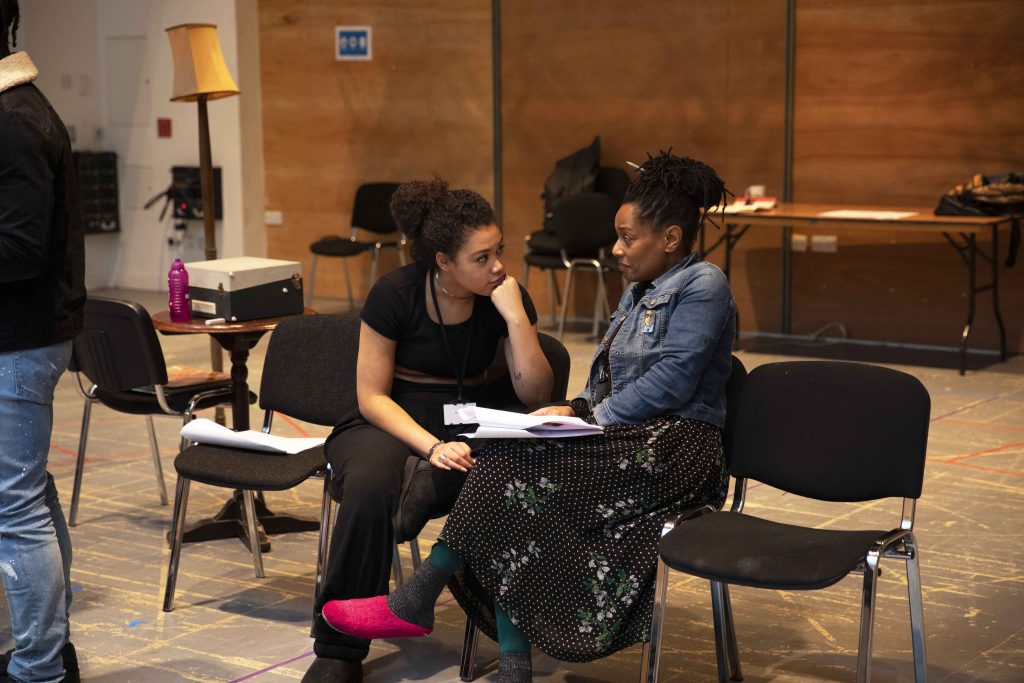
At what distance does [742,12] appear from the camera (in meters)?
7.86

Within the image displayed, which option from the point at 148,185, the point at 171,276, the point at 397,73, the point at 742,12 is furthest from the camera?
the point at 148,185

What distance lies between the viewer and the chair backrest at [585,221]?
7.62m

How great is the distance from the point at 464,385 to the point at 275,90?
21.9 ft

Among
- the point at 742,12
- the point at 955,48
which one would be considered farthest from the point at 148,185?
the point at 955,48

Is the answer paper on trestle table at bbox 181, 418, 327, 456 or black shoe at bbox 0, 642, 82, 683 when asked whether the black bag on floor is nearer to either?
paper on trestle table at bbox 181, 418, 327, 456

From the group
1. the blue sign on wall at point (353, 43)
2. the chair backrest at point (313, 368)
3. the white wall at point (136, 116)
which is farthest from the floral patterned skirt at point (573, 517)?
the white wall at point (136, 116)

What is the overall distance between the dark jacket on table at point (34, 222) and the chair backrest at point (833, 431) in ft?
5.15

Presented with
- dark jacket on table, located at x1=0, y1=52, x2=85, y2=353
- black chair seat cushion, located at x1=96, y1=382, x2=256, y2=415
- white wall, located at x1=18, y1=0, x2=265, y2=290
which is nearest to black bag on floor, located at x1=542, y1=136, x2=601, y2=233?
white wall, located at x1=18, y1=0, x2=265, y2=290

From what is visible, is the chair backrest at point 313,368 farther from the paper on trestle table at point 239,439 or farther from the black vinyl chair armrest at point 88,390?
the black vinyl chair armrest at point 88,390

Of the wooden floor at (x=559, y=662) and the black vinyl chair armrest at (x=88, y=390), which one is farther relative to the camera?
the black vinyl chair armrest at (x=88, y=390)

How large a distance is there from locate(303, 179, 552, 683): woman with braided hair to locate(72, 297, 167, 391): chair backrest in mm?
874

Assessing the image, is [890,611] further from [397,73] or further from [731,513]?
[397,73]

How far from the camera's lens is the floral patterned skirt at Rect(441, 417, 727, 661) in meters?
2.92

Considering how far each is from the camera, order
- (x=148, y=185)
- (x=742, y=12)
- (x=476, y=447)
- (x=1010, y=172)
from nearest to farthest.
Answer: (x=476, y=447) < (x=1010, y=172) < (x=742, y=12) < (x=148, y=185)
